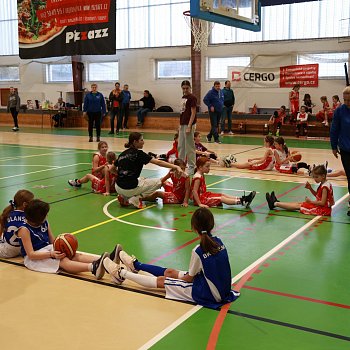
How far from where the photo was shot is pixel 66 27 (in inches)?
857

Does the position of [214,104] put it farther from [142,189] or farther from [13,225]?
[13,225]

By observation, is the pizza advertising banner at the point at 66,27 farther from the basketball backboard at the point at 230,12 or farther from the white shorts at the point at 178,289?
the white shorts at the point at 178,289

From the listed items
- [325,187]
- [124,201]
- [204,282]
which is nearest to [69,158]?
[124,201]

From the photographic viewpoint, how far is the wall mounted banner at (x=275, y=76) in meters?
20.7

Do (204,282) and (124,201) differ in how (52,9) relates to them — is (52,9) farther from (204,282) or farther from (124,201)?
(204,282)

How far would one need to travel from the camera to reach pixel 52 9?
22.3 m

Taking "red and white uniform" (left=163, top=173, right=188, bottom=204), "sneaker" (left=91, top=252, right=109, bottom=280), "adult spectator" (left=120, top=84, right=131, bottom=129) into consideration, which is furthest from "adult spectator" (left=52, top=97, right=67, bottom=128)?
"sneaker" (left=91, top=252, right=109, bottom=280)

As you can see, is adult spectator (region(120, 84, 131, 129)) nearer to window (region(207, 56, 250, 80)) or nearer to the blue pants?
window (region(207, 56, 250, 80))

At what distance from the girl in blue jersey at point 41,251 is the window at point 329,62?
17489 millimetres

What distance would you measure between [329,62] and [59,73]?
1462 cm

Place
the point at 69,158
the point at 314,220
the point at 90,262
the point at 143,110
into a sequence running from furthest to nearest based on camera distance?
the point at 143,110
the point at 69,158
the point at 314,220
the point at 90,262

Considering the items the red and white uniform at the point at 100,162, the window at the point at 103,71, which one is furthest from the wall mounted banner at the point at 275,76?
the red and white uniform at the point at 100,162

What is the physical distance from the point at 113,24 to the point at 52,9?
369 cm

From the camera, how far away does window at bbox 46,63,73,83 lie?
2753cm
